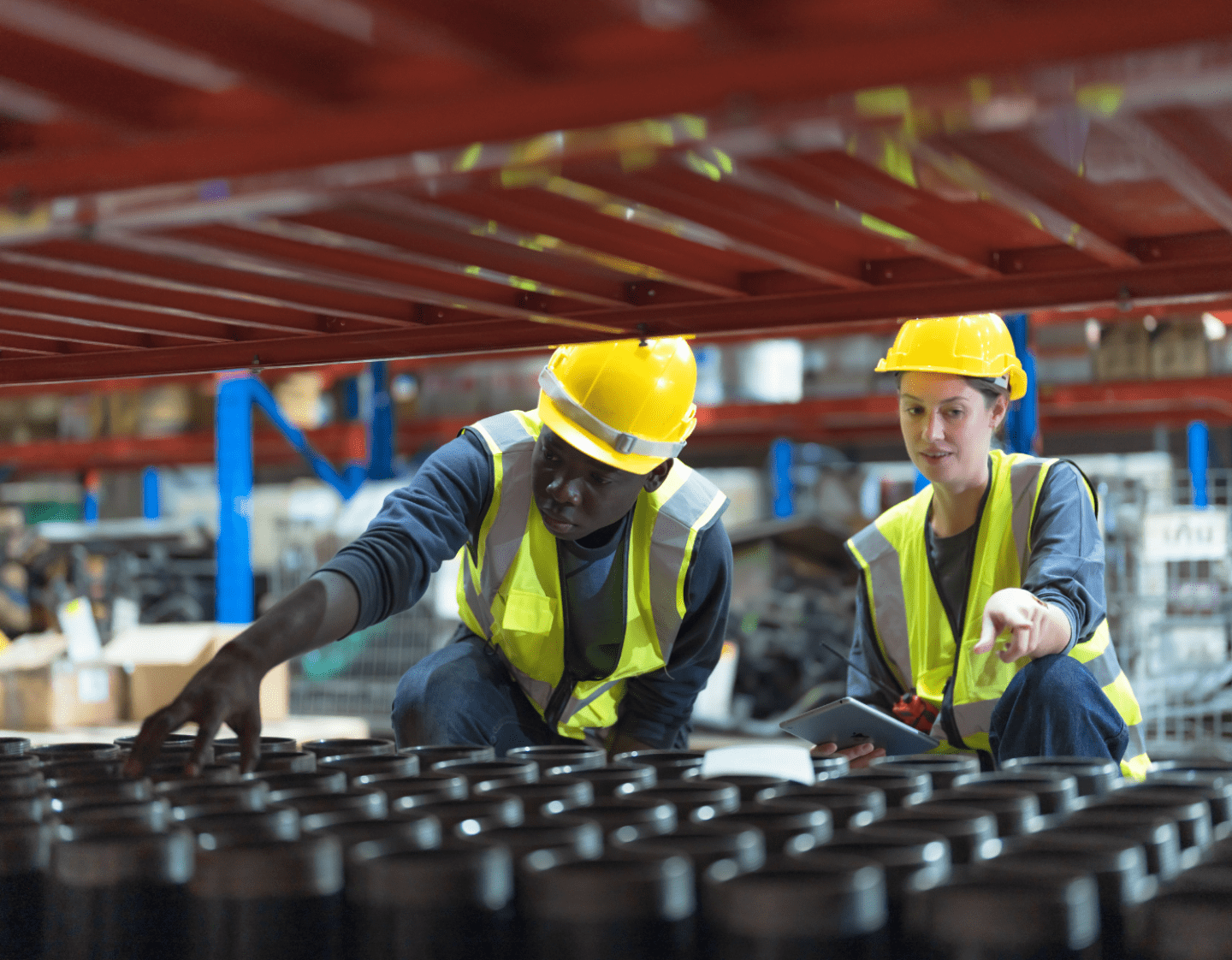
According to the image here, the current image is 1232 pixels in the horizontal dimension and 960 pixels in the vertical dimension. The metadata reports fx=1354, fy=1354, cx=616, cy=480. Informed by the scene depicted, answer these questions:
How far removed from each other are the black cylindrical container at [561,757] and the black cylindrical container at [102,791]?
0.63 meters

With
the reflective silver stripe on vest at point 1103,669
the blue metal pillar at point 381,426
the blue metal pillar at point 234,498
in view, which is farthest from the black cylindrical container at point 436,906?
the blue metal pillar at point 381,426

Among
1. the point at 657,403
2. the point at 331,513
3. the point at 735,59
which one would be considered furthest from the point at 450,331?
the point at 331,513

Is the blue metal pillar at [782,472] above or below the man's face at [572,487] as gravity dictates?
above

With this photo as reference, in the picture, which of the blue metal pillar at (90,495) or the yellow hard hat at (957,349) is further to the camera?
the blue metal pillar at (90,495)

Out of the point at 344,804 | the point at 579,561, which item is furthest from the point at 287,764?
the point at 579,561

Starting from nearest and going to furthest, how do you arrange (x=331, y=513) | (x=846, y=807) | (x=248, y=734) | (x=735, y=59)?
(x=735, y=59)
(x=846, y=807)
(x=248, y=734)
(x=331, y=513)

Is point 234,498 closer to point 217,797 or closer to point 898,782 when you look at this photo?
point 217,797

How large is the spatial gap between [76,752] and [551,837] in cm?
128

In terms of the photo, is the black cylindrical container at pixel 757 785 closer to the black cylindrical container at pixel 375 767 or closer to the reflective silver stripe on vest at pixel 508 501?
the black cylindrical container at pixel 375 767

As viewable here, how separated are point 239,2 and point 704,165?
585mm

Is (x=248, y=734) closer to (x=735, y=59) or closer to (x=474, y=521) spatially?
(x=474, y=521)

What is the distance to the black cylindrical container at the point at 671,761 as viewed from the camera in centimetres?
228

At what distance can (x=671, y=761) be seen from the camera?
7.82 ft

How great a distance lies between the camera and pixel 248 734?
2289 millimetres
